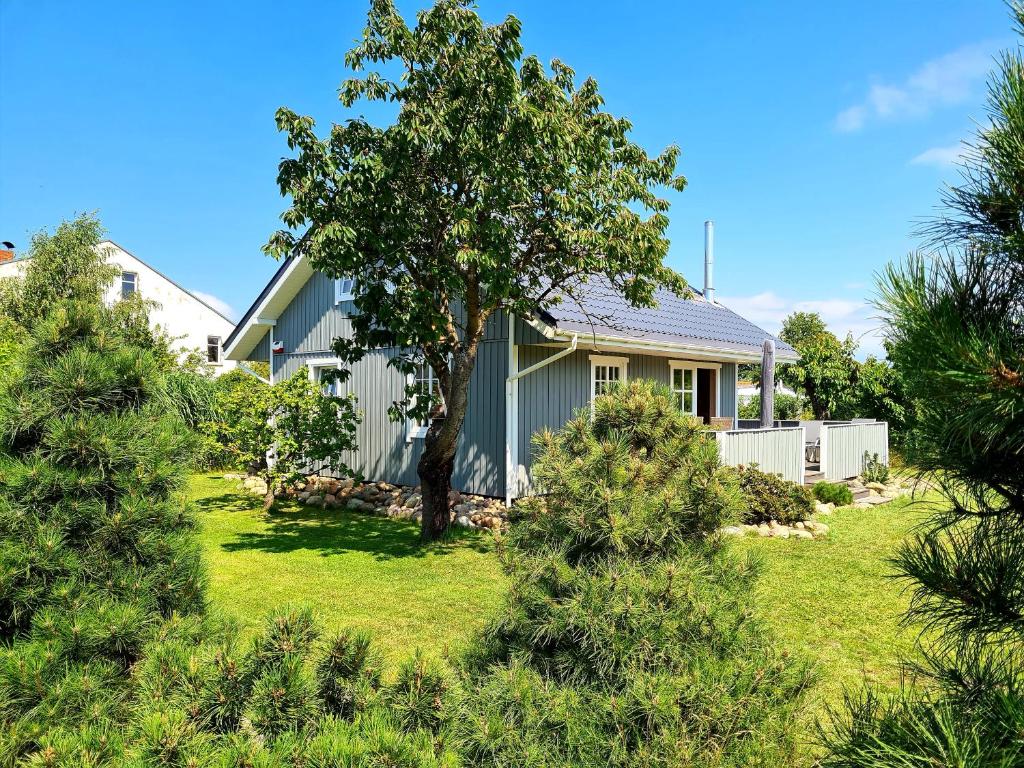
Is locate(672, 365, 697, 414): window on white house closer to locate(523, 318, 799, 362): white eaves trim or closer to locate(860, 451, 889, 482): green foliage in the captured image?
locate(523, 318, 799, 362): white eaves trim

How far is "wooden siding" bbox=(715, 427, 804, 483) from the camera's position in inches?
454

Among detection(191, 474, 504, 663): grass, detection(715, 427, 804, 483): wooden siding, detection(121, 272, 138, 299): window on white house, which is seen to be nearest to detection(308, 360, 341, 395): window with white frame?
detection(191, 474, 504, 663): grass

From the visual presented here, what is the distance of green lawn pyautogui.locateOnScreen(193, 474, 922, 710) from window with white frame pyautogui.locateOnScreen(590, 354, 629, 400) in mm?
4905

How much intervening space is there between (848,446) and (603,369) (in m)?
6.39

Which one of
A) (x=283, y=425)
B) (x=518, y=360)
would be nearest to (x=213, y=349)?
(x=283, y=425)

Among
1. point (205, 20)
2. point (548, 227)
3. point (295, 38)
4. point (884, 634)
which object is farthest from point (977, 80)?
point (205, 20)

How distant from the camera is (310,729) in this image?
1.79 metres

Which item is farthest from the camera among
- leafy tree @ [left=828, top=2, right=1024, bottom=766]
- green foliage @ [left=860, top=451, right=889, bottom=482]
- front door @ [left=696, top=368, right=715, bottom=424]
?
front door @ [left=696, top=368, right=715, bottom=424]

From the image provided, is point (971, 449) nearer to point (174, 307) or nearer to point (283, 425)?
point (283, 425)

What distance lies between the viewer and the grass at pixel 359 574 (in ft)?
19.0

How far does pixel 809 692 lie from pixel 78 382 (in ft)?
11.6

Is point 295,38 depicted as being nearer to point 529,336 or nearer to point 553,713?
point 529,336

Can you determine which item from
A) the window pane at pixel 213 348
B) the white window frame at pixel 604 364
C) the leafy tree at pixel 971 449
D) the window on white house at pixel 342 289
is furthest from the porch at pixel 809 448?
the window pane at pixel 213 348

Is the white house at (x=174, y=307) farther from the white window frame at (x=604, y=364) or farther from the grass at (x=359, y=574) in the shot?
the white window frame at (x=604, y=364)
